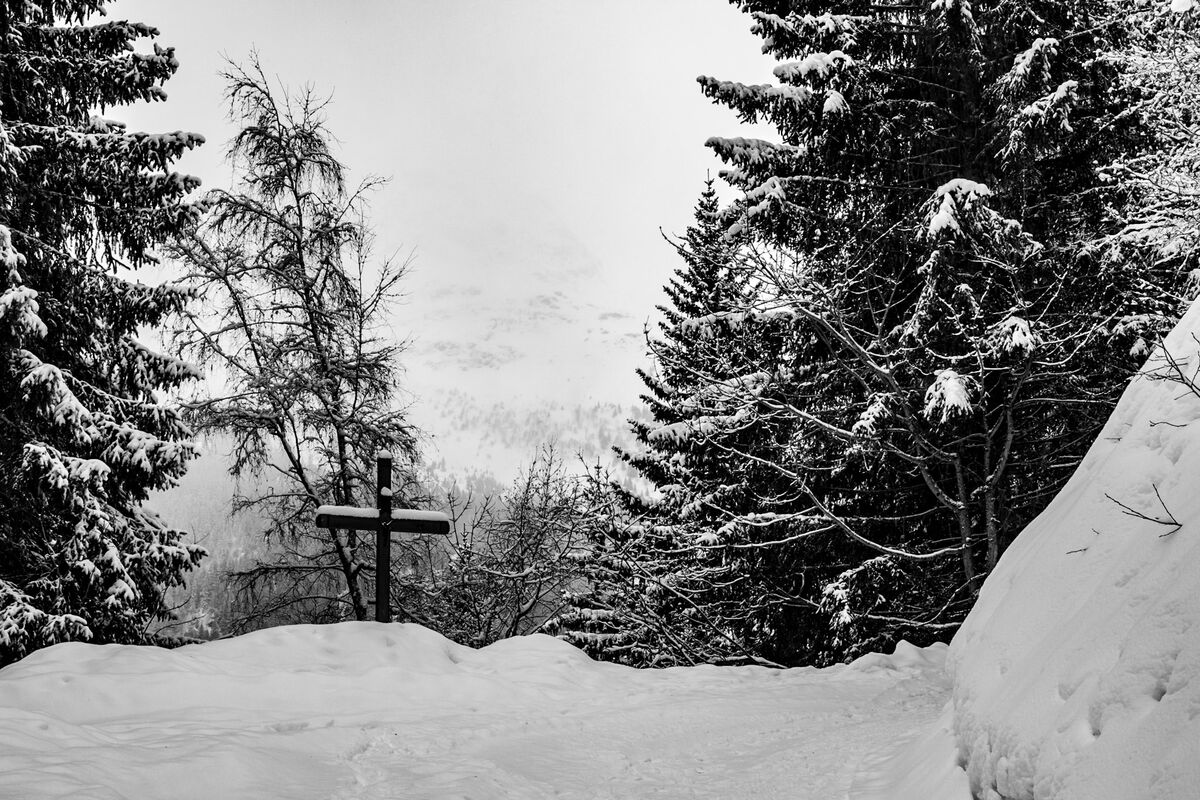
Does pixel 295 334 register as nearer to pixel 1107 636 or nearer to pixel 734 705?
pixel 734 705

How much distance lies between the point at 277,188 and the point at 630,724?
11016mm

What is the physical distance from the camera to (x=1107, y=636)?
264cm

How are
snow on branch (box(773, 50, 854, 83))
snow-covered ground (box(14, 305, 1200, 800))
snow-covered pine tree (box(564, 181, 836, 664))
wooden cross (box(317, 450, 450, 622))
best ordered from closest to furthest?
snow-covered ground (box(14, 305, 1200, 800)), wooden cross (box(317, 450, 450, 622)), snow on branch (box(773, 50, 854, 83)), snow-covered pine tree (box(564, 181, 836, 664))

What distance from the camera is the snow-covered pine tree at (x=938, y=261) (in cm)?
835

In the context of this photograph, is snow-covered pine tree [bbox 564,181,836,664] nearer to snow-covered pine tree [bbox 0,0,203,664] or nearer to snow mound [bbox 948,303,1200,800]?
snow mound [bbox 948,303,1200,800]

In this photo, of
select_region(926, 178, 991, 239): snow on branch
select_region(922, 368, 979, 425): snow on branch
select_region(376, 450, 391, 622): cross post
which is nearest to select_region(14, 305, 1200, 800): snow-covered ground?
select_region(376, 450, 391, 622): cross post

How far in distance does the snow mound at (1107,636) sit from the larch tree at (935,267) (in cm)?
382

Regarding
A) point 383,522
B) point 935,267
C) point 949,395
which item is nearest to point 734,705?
point 949,395

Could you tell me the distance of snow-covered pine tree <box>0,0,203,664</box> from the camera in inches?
306

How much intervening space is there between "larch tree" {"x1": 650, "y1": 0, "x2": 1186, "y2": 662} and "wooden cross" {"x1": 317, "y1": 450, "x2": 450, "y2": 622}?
3900 millimetres

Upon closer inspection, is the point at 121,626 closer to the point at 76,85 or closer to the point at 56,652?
the point at 56,652

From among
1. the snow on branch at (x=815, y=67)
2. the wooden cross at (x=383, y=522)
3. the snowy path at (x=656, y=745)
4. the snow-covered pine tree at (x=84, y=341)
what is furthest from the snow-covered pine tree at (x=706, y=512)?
the snow-covered pine tree at (x=84, y=341)

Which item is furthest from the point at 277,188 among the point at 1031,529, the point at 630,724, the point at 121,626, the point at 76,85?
the point at 1031,529

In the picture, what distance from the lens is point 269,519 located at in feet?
41.2
